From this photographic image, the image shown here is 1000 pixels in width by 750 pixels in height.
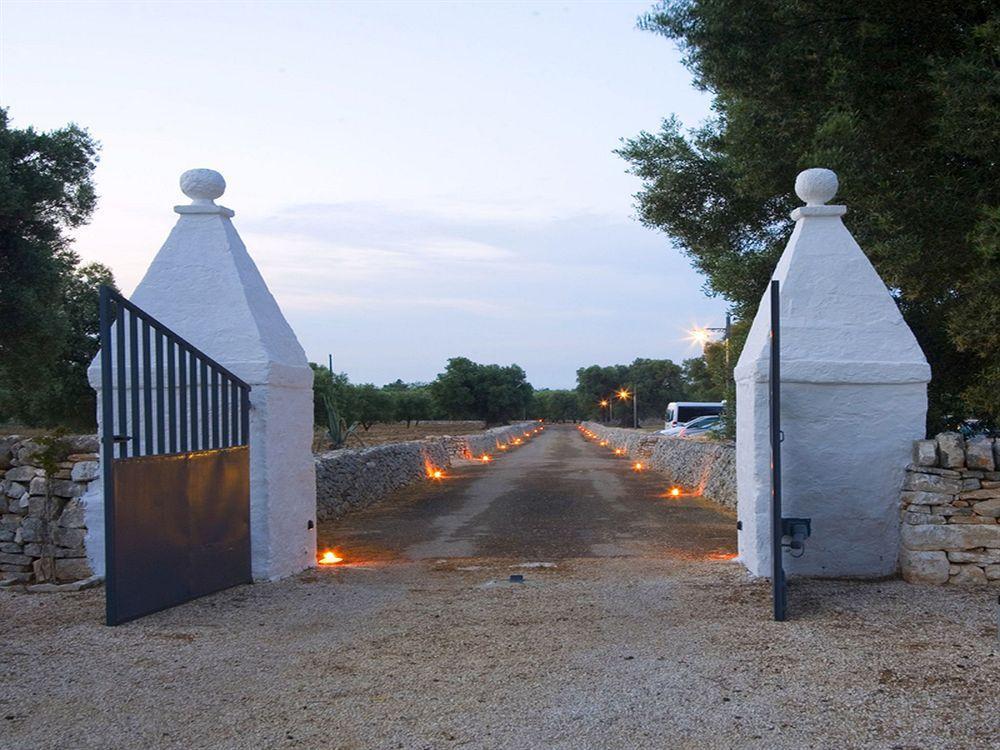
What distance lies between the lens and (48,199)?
15.7 metres

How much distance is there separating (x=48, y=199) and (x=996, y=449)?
15351mm

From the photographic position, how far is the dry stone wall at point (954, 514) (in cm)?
707

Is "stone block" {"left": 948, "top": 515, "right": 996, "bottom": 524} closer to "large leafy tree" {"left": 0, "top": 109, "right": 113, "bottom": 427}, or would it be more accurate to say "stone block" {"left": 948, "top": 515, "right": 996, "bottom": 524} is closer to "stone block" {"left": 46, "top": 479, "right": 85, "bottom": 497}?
"stone block" {"left": 46, "top": 479, "right": 85, "bottom": 497}

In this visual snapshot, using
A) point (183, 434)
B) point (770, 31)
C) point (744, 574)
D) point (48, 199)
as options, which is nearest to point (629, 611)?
point (744, 574)

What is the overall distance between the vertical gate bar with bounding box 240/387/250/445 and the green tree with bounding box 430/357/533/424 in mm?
74250

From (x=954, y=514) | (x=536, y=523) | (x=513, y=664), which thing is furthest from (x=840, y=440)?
(x=536, y=523)

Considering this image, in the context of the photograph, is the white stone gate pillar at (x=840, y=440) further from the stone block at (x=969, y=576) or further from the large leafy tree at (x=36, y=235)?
the large leafy tree at (x=36, y=235)

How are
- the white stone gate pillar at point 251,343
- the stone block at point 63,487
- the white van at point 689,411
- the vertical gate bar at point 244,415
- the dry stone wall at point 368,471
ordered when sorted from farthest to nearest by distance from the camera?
1. the white van at point 689,411
2. the dry stone wall at point 368,471
3. the stone block at point 63,487
4. the white stone gate pillar at point 251,343
5. the vertical gate bar at point 244,415

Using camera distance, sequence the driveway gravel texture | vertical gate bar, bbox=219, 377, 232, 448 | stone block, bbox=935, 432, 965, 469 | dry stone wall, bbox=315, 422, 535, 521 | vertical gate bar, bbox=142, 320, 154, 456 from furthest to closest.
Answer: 1. dry stone wall, bbox=315, 422, 535, 521
2. vertical gate bar, bbox=219, 377, 232, 448
3. stone block, bbox=935, 432, 965, 469
4. vertical gate bar, bbox=142, 320, 154, 456
5. the driveway gravel texture

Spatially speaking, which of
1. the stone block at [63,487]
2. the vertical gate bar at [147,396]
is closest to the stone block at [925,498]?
the vertical gate bar at [147,396]

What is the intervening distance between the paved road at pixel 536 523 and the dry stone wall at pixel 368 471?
0.36 m

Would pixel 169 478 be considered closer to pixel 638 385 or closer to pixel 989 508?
pixel 989 508

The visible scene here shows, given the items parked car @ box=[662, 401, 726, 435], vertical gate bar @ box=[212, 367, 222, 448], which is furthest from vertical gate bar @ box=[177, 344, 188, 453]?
parked car @ box=[662, 401, 726, 435]

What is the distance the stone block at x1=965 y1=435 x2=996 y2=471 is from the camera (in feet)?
23.1
